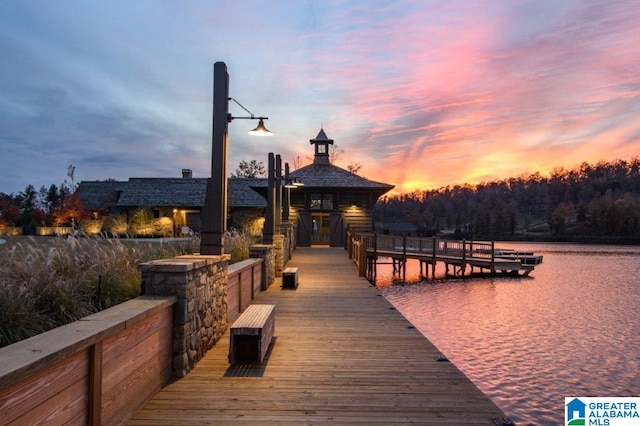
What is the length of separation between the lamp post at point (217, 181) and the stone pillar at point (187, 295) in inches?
14.7

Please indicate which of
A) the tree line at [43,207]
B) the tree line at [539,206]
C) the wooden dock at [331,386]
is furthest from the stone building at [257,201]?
the tree line at [539,206]

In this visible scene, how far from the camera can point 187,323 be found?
479cm

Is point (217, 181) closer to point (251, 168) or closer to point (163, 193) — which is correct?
point (163, 193)

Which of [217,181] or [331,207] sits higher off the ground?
[331,207]

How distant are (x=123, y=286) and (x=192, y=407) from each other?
1.85 meters

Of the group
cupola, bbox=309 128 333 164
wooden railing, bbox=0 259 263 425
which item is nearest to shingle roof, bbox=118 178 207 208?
cupola, bbox=309 128 333 164

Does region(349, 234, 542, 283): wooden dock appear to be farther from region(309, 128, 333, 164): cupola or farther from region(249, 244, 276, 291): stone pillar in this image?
region(249, 244, 276, 291): stone pillar

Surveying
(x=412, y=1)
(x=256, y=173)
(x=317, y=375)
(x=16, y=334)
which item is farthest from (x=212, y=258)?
(x=256, y=173)

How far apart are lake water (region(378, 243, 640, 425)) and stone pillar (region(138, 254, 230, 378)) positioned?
15.4 feet

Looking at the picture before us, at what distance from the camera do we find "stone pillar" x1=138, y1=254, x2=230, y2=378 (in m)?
4.64

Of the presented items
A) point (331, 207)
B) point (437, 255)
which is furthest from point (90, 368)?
point (331, 207)

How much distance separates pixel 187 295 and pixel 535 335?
11251 mm

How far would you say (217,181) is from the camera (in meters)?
6.27

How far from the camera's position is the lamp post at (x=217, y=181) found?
20.4 ft
